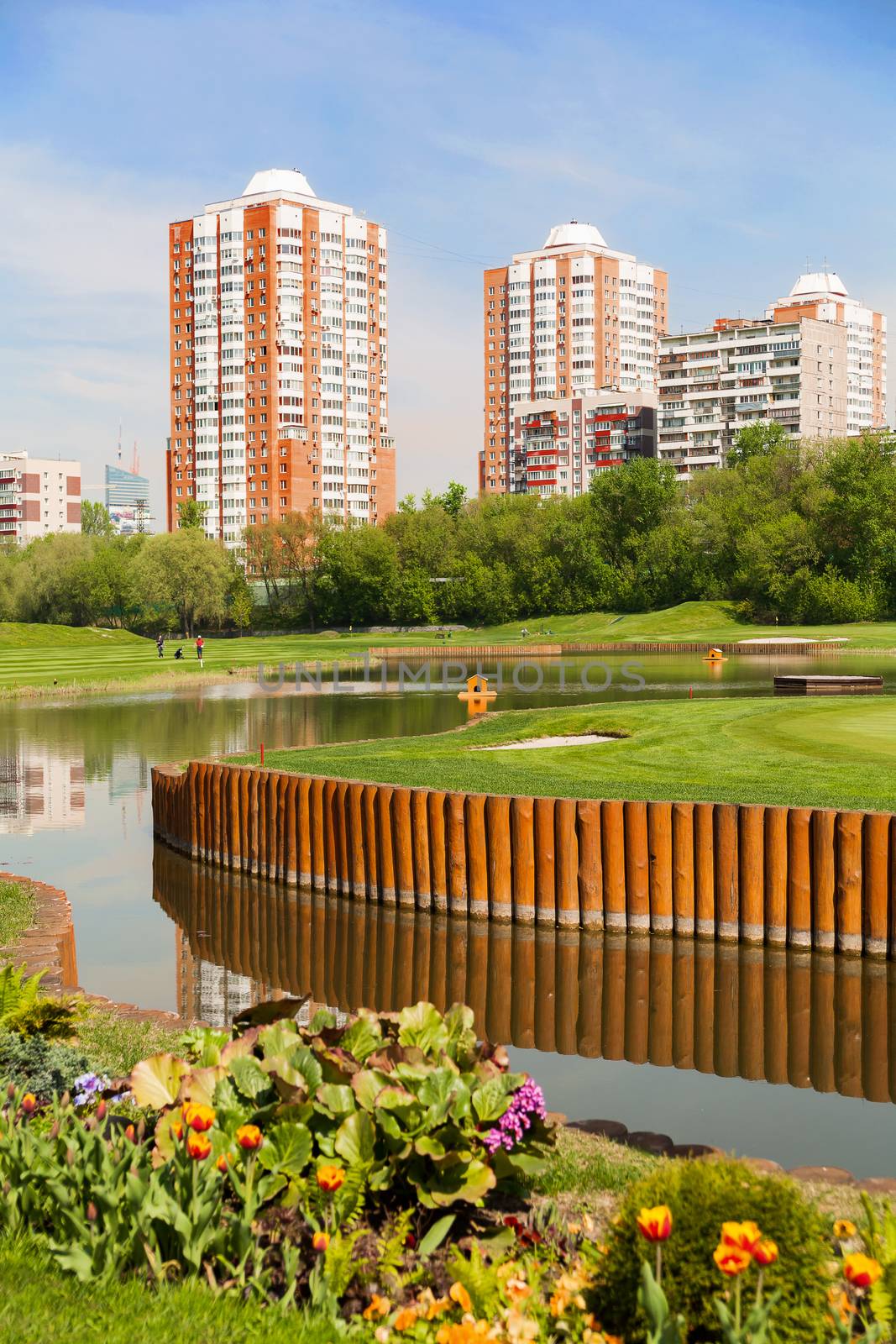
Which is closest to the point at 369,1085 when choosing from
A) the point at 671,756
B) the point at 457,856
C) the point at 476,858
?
the point at 476,858

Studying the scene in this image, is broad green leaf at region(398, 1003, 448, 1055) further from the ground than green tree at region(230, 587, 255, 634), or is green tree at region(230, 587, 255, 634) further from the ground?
green tree at region(230, 587, 255, 634)

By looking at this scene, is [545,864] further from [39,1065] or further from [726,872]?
[39,1065]

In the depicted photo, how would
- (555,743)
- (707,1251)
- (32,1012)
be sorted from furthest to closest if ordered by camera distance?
(555,743)
(32,1012)
(707,1251)

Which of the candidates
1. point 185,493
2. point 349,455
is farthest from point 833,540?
point 185,493

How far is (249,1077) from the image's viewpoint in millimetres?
6066

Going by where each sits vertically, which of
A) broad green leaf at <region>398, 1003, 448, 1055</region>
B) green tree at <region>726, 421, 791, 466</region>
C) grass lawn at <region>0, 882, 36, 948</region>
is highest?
green tree at <region>726, 421, 791, 466</region>

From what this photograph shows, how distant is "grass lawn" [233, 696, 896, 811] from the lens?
16.9 metres

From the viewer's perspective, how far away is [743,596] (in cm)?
11306

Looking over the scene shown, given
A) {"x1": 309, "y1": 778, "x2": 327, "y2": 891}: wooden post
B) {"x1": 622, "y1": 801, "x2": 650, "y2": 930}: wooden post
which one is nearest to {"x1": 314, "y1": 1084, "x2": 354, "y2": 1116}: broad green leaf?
{"x1": 622, "y1": 801, "x2": 650, "y2": 930}: wooden post

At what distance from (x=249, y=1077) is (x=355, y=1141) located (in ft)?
2.35

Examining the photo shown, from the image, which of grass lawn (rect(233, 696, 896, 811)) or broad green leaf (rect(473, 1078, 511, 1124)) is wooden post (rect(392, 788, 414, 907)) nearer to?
grass lawn (rect(233, 696, 896, 811))

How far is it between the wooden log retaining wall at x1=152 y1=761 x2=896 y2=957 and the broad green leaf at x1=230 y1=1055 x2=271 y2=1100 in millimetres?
8197

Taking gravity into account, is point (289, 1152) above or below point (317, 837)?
above

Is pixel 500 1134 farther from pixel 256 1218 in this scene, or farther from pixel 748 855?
pixel 748 855
